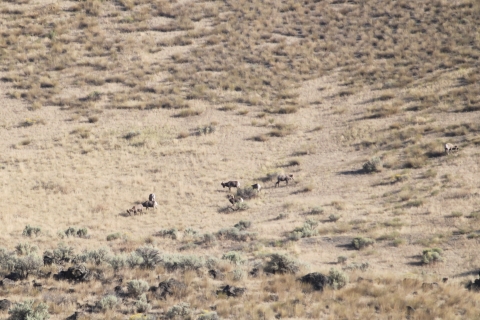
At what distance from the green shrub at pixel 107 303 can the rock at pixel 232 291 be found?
2953 millimetres

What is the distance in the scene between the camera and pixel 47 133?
131 feet

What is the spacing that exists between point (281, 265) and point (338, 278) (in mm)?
2249

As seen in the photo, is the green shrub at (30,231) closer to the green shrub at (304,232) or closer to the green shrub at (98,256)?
the green shrub at (98,256)

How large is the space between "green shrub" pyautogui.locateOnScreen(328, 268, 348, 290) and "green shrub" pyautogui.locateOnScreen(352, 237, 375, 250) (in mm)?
6112

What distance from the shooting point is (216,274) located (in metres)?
15.0

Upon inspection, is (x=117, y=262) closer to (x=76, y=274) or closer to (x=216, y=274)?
(x=76, y=274)

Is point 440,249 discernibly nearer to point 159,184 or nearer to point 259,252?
point 259,252

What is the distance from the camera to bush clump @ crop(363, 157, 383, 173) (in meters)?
31.0

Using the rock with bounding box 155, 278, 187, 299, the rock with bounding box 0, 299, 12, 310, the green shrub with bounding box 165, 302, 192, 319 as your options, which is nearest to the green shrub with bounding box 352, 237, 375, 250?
the rock with bounding box 155, 278, 187, 299

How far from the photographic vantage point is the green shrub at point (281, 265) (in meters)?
15.5

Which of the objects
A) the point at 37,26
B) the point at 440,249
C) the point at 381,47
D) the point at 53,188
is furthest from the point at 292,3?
the point at 440,249

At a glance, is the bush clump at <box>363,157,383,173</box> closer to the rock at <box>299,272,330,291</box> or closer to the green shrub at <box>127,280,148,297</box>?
the rock at <box>299,272,330,291</box>

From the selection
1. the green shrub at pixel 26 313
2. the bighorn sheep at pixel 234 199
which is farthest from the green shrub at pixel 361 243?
the green shrub at pixel 26 313

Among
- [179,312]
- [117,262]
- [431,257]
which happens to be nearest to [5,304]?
[117,262]
